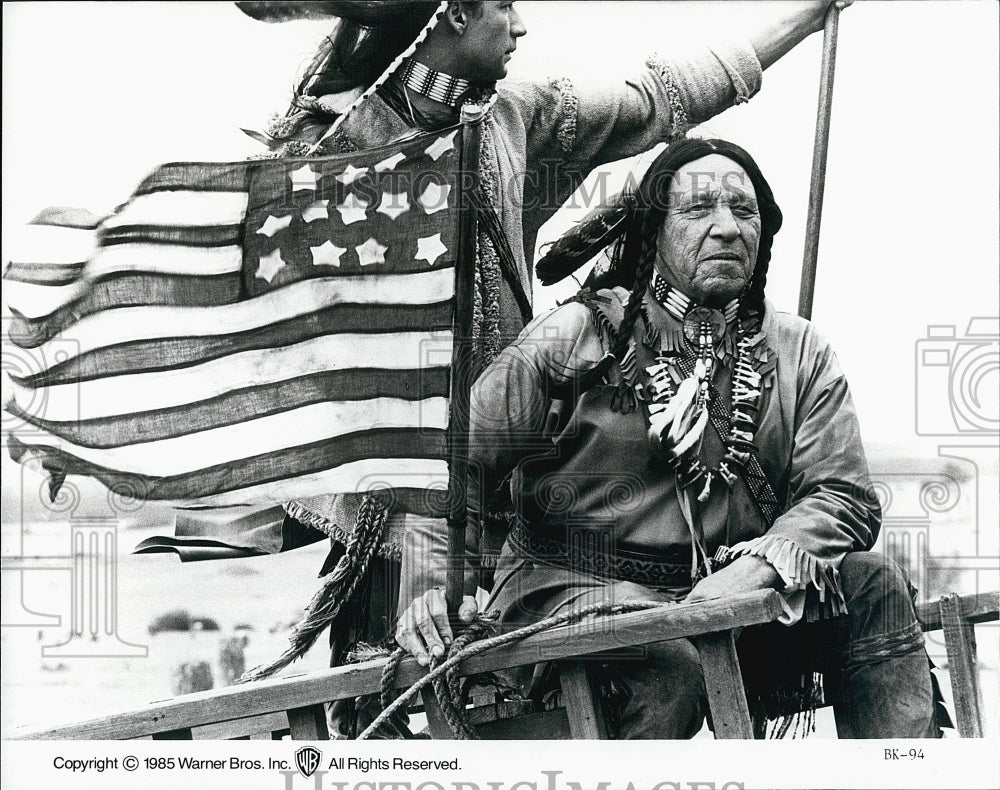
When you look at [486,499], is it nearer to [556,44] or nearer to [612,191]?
[612,191]

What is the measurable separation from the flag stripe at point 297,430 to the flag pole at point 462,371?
0.06 metres

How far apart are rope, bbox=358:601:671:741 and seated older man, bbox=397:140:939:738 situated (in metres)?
0.05

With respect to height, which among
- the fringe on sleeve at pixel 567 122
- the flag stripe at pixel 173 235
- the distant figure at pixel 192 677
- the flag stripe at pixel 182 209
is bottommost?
the distant figure at pixel 192 677

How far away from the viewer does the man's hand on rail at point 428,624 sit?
369 cm

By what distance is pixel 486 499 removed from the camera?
3820 millimetres

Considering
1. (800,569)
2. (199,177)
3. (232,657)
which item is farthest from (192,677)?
(800,569)

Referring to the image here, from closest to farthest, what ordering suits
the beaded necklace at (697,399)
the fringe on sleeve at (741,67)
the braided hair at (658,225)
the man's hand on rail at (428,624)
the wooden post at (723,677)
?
the wooden post at (723,677), the man's hand on rail at (428,624), the beaded necklace at (697,399), the braided hair at (658,225), the fringe on sleeve at (741,67)

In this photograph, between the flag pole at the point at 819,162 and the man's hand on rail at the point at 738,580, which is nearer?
the man's hand on rail at the point at 738,580

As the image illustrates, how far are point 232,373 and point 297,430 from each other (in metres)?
0.28

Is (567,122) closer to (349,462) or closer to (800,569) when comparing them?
(349,462)

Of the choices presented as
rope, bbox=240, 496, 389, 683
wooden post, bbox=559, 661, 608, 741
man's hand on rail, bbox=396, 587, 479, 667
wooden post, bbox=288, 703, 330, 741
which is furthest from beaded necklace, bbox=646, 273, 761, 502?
wooden post, bbox=288, 703, 330, 741

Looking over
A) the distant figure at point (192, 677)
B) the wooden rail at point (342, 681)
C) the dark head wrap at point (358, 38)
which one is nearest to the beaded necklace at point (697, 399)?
the wooden rail at point (342, 681)

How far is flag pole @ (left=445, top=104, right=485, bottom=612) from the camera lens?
370 cm

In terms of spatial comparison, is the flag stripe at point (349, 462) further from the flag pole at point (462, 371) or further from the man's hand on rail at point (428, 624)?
the man's hand on rail at point (428, 624)
